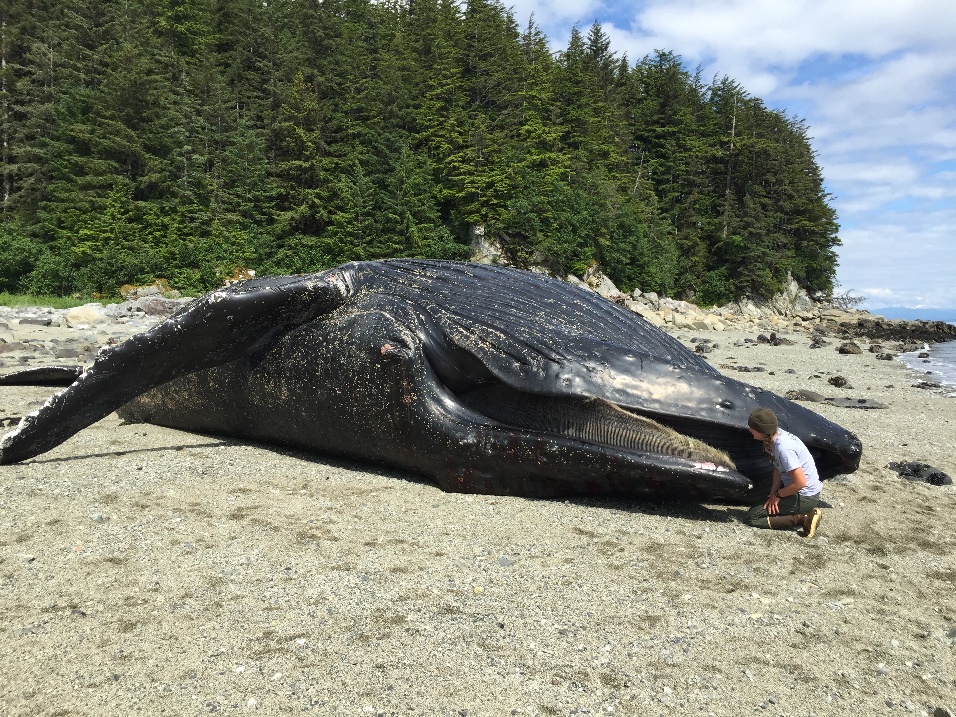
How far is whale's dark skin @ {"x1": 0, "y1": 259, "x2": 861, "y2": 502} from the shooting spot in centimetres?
466

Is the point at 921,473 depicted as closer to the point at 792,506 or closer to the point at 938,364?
the point at 792,506

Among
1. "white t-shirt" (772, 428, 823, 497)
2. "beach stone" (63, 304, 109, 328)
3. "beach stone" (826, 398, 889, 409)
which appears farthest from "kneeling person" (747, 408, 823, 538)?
"beach stone" (63, 304, 109, 328)

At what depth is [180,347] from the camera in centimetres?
536

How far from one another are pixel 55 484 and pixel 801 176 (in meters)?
64.2

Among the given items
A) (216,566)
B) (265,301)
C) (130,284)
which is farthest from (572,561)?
(130,284)

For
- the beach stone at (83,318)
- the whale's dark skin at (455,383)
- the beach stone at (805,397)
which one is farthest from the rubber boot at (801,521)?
the beach stone at (83,318)

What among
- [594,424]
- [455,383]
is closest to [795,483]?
[594,424]

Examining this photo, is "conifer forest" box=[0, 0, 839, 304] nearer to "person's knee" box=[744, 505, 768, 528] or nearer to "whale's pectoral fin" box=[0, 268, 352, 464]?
"whale's pectoral fin" box=[0, 268, 352, 464]

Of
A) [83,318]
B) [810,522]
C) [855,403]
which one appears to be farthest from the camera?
[83,318]

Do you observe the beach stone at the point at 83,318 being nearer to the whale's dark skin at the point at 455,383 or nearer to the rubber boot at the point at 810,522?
the whale's dark skin at the point at 455,383

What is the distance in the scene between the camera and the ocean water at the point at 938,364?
54.7ft

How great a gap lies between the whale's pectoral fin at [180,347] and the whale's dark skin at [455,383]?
0.01m

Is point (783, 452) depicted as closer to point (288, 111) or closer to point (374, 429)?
point (374, 429)

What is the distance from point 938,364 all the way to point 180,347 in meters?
22.9
